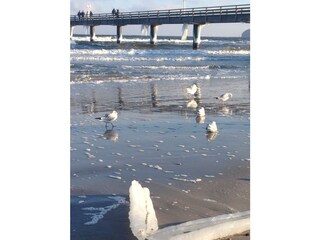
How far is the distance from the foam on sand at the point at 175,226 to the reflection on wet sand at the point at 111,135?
6.72ft

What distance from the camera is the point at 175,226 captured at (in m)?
1.71

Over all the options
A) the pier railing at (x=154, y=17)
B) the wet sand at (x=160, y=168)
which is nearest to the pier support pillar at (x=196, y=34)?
the pier railing at (x=154, y=17)

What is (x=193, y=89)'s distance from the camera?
6609 mm

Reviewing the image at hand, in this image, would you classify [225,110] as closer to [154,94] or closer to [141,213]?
[154,94]

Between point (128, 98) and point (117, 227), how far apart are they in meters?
4.39

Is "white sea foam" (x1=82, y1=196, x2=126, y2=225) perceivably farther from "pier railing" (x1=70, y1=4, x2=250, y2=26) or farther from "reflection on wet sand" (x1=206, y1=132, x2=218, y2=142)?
"pier railing" (x1=70, y1=4, x2=250, y2=26)

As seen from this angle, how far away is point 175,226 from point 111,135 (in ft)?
7.64

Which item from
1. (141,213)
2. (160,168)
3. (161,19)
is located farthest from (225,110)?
(161,19)

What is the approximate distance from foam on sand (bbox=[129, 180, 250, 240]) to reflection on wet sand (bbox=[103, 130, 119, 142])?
2048 mm
